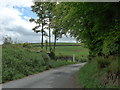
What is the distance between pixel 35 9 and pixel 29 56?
1859cm

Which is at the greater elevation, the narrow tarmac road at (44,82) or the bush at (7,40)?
the bush at (7,40)

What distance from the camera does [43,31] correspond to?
122ft

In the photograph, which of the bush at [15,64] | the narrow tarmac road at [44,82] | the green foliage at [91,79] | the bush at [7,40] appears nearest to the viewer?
the green foliage at [91,79]

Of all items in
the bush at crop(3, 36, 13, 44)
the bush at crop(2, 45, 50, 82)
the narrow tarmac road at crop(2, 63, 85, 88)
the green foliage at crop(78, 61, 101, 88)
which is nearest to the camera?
the green foliage at crop(78, 61, 101, 88)

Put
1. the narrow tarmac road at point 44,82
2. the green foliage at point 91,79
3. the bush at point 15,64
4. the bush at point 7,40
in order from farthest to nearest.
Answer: the bush at point 7,40, the bush at point 15,64, the narrow tarmac road at point 44,82, the green foliage at point 91,79

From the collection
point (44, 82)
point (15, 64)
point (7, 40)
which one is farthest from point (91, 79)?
point (7, 40)

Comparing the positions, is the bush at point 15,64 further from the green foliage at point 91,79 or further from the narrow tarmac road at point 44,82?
the green foliage at point 91,79

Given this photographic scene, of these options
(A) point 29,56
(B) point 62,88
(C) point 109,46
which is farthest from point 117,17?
(A) point 29,56

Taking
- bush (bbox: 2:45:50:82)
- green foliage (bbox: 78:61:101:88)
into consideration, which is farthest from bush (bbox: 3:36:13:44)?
green foliage (bbox: 78:61:101:88)

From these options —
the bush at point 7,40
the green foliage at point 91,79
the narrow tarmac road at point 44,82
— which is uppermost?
the bush at point 7,40

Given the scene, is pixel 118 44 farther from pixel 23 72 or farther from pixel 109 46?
pixel 23 72

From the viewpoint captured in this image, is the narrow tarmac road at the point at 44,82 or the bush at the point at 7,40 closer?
the narrow tarmac road at the point at 44,82

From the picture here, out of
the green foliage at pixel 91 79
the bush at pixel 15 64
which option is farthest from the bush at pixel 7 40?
the green foliage at pixel 91 79

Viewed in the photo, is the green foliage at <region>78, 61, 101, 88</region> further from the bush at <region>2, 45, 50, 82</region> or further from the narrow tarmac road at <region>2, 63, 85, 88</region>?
the bush at <region>2, 45, 50, 82</region>
